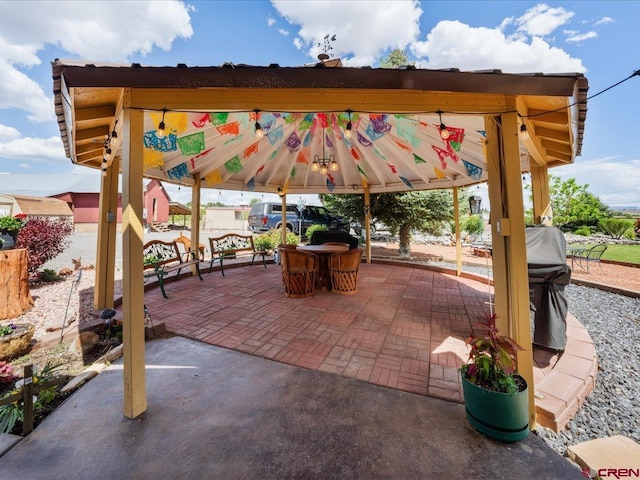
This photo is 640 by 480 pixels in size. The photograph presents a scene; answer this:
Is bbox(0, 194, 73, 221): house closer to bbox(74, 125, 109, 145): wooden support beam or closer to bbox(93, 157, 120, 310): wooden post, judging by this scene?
bbox(93, 157, 120, 310): wooden post

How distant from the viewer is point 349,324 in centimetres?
374

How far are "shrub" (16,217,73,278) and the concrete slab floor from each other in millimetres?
4777

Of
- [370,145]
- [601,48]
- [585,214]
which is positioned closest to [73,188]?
[370,145]

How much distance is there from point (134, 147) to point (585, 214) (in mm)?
22308

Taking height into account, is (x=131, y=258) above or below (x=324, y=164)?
below

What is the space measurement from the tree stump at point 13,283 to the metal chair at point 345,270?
501cm

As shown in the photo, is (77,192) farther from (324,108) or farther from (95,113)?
(324,108)

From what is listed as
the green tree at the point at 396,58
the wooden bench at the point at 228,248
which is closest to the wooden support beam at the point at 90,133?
the wooden bench at the point at 228,248

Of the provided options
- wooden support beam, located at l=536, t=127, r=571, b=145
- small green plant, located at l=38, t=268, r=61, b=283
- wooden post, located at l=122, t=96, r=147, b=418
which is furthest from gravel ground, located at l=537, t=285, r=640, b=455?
small green plant, located at l=38, t=268, r=61, b=283

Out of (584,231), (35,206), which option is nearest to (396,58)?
(584,231)

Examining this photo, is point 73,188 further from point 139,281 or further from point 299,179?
point 139,281

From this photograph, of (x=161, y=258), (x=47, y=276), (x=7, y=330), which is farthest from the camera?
(x=161, y=258)

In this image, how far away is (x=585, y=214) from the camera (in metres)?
15.6

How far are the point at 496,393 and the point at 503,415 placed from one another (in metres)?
0.15
